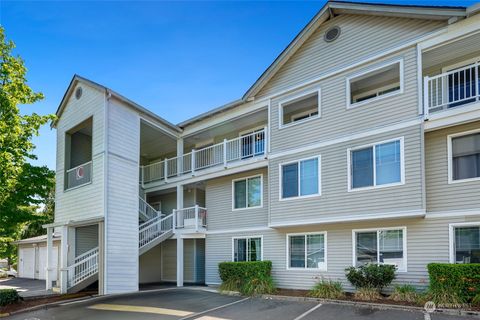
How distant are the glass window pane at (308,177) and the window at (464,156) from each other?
445 centimetres

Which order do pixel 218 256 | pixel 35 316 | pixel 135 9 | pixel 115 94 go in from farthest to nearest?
pixel 218 256 < pixel 115 94 < pixel 135 9 < pixel 35 316

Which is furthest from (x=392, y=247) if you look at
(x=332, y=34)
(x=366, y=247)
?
(x=332, y=34)

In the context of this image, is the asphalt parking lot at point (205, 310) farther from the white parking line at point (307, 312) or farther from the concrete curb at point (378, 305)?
the concrete curb at point (378, 305)

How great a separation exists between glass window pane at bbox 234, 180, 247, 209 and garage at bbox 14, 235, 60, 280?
15.7 meters

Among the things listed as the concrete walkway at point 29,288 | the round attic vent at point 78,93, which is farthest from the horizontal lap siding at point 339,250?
the round attic vent at point 78,93

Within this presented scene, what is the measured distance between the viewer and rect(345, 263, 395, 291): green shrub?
10.9 metres

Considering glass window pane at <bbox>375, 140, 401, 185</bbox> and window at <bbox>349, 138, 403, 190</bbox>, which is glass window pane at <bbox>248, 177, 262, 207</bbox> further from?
glass window pane at <bbox>375, 140, 401, 185</bbox>

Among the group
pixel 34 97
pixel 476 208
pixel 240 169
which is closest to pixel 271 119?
pixel 240 169

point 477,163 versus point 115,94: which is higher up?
point 115,94

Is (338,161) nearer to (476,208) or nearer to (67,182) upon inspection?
(476,208)

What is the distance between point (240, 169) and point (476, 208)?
30.2 ft

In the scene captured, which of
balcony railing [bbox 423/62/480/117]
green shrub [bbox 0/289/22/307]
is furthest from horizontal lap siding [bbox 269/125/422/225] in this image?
green shrub [bbox 0/289/22/307]

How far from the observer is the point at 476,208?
1015 centimetres

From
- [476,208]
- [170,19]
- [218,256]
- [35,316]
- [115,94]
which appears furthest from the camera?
[218,256]
